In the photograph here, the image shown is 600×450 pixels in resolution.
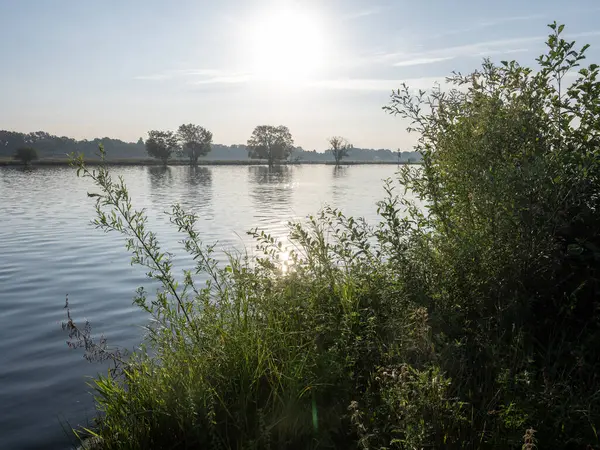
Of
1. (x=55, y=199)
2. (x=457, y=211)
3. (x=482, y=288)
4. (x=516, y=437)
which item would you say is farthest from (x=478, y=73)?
(x=55, y=199)

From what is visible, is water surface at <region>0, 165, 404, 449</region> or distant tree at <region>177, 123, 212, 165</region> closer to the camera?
water surface at <region>0, 165, 404, 449</region>

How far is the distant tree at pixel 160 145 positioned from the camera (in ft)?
465

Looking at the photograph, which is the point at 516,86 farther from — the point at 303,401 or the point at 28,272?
the point at 28,272

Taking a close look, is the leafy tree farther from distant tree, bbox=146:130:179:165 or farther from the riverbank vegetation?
distant tree, bbox=146:130:179:165

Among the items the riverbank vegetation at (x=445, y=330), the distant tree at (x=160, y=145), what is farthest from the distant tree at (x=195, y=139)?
the riverbank vegetation at (x=445, y=330)

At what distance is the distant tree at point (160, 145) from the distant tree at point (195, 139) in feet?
26.8

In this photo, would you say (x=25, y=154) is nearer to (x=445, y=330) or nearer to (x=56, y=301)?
(x=56, y=301)

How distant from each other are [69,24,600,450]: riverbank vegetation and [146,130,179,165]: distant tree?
144 m

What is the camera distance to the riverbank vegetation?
416 cm

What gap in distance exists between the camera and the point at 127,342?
945cm

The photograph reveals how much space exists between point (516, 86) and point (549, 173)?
2.02 m

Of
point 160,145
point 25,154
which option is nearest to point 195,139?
point 160,145

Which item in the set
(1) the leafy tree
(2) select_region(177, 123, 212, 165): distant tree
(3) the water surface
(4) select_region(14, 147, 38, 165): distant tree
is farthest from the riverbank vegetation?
(2) select_region(177, 123, 212, 165): distant tree

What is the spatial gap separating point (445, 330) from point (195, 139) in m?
162
